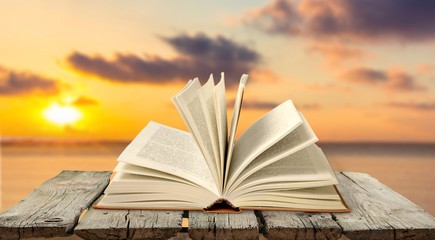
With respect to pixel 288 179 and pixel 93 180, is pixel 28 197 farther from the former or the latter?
pixel 288 179

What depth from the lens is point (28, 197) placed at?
216cm

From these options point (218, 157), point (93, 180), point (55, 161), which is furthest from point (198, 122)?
point (55, 161)

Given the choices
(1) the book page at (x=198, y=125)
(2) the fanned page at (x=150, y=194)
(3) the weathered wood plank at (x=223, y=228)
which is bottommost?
(3) the weathered wood plank at (x=223, y=228)

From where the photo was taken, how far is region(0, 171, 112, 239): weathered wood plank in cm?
175

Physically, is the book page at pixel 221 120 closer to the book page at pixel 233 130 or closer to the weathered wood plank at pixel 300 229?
the book page at pixel 233 130

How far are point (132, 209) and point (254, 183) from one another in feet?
1.50

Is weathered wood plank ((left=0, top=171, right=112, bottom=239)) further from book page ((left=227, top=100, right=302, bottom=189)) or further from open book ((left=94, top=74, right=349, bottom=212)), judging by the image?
book page ((left=227, top=100, right=302, bottom=189))

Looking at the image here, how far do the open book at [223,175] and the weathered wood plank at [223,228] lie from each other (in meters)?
0.12

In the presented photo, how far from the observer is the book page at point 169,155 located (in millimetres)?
1999

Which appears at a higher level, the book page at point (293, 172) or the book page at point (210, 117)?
the book page at point (210, 117)

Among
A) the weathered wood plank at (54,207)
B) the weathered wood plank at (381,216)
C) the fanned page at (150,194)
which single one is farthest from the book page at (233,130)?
the weathered wood plank at (54,207)

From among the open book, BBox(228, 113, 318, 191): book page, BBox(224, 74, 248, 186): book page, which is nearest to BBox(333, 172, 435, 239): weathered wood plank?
the open book

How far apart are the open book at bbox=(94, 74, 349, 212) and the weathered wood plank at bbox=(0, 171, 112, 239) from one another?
0.47 ft

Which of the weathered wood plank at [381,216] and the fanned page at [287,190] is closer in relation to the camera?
the weathered wood plank at [381,216]
